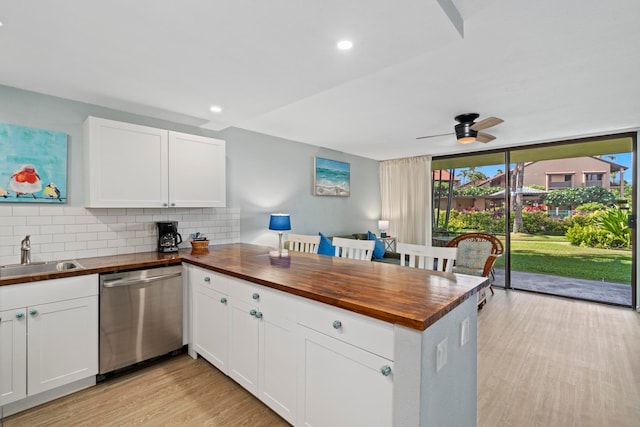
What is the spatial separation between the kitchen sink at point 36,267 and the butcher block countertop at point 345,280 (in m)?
0.09

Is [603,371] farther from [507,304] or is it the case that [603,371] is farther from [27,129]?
[27,129]

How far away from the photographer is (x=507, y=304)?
4.20 meters

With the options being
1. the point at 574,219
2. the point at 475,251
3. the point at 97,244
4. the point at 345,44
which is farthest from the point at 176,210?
the point at 574,219

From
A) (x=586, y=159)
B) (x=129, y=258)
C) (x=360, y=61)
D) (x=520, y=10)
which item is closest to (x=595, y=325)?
(x=586, y=159)

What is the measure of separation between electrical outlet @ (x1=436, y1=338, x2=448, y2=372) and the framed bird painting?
3.06m

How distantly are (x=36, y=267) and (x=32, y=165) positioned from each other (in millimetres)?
820

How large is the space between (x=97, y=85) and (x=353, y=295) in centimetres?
250

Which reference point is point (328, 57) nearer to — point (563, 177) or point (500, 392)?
point (500, 392)

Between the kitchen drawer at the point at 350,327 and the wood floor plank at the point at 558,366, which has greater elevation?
the kitchen drawer at the point at 350,327

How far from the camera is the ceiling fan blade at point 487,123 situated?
9.95 ft

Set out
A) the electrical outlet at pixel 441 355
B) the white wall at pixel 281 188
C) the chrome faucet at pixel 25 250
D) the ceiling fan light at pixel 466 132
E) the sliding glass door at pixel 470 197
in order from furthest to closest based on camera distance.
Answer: the sliding glass door at pixel 470 197 → the white wall at pixel 281 188 → the ceiling fan light at pixel 466 132 → the chrome faucet at pixel 25 250 → the electrical outlet at pixel 441 355

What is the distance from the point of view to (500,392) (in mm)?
2217

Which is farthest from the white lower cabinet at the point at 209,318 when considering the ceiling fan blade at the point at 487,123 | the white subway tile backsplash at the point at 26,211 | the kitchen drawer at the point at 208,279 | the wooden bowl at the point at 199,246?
the ceiling fan blade at the point at 487,123

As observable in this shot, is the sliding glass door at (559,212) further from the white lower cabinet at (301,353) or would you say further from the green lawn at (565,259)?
the white lower cabinet at (301,353)
